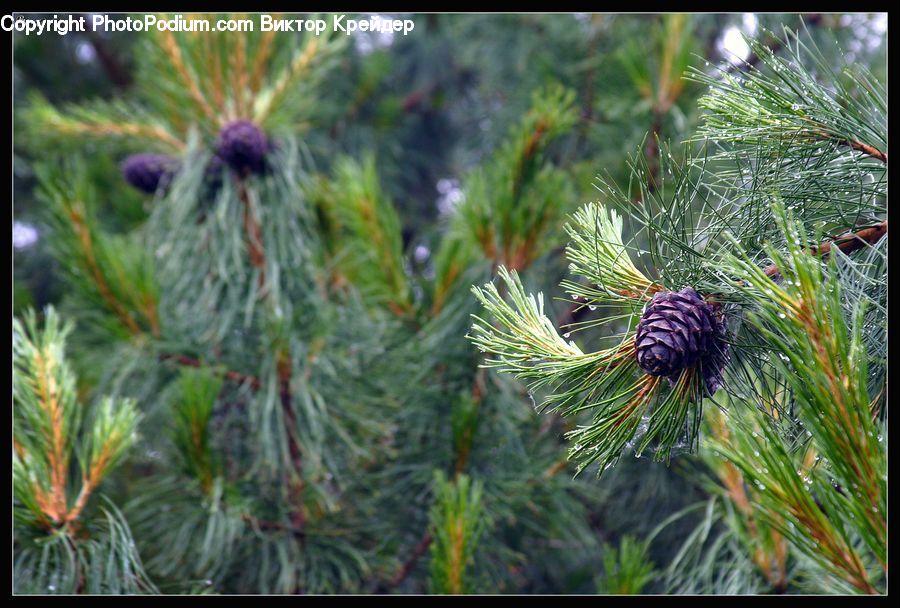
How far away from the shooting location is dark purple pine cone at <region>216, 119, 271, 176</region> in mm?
1107

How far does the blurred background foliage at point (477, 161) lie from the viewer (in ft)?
3.48

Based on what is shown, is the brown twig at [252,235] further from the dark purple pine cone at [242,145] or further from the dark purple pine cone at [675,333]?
the dark purple pine cone at [675,333]

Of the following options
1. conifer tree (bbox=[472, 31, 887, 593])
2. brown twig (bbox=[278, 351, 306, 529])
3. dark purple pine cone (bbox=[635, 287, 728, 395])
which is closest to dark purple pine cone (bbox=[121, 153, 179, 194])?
brown twig (bbox=[278, 351, 306, 529])

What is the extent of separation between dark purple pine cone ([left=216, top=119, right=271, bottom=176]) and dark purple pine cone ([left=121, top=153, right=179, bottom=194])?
165mm

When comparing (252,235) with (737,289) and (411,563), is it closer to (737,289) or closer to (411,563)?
(411,563)

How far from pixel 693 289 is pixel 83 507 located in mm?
626

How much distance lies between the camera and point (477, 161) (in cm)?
205

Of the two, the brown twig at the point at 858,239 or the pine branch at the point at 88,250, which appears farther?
the pine branch at the point at 88,250

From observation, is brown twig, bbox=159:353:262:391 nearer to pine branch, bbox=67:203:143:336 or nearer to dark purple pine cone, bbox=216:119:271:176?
pine branch, bbox=67:203:143:336

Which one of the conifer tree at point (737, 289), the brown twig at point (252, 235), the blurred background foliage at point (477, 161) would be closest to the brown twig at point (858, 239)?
the conifer tree at point (737, 289)

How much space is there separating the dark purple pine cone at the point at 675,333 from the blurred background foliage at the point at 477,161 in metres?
0.15

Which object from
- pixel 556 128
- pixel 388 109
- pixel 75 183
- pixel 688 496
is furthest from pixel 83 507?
pixel 388 109

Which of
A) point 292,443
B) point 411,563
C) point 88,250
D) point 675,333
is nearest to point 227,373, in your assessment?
point 292,443

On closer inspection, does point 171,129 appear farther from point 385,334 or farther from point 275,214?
point 385,334
